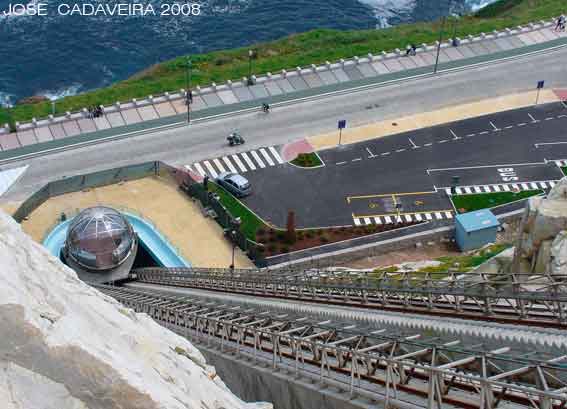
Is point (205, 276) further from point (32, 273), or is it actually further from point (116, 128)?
point (32, 273)

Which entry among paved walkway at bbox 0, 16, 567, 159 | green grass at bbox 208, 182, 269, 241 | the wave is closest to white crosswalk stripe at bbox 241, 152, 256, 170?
green grass at bbox 208, 182, 269, 241

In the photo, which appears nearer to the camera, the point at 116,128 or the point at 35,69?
the point at 116,128

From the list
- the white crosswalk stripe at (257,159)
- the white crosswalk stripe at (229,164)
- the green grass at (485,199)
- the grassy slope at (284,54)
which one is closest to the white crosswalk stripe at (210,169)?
the white crosswalk stripe at (229,164)

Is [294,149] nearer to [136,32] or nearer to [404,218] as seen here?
[404,218]

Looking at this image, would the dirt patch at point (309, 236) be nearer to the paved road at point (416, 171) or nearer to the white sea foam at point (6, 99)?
the paved road at point (416, 171)

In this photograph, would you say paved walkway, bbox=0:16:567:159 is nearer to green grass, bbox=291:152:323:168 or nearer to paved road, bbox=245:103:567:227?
green grass, bbox=291:152:323:168

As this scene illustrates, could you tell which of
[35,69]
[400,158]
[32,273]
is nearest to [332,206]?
[400,158]
